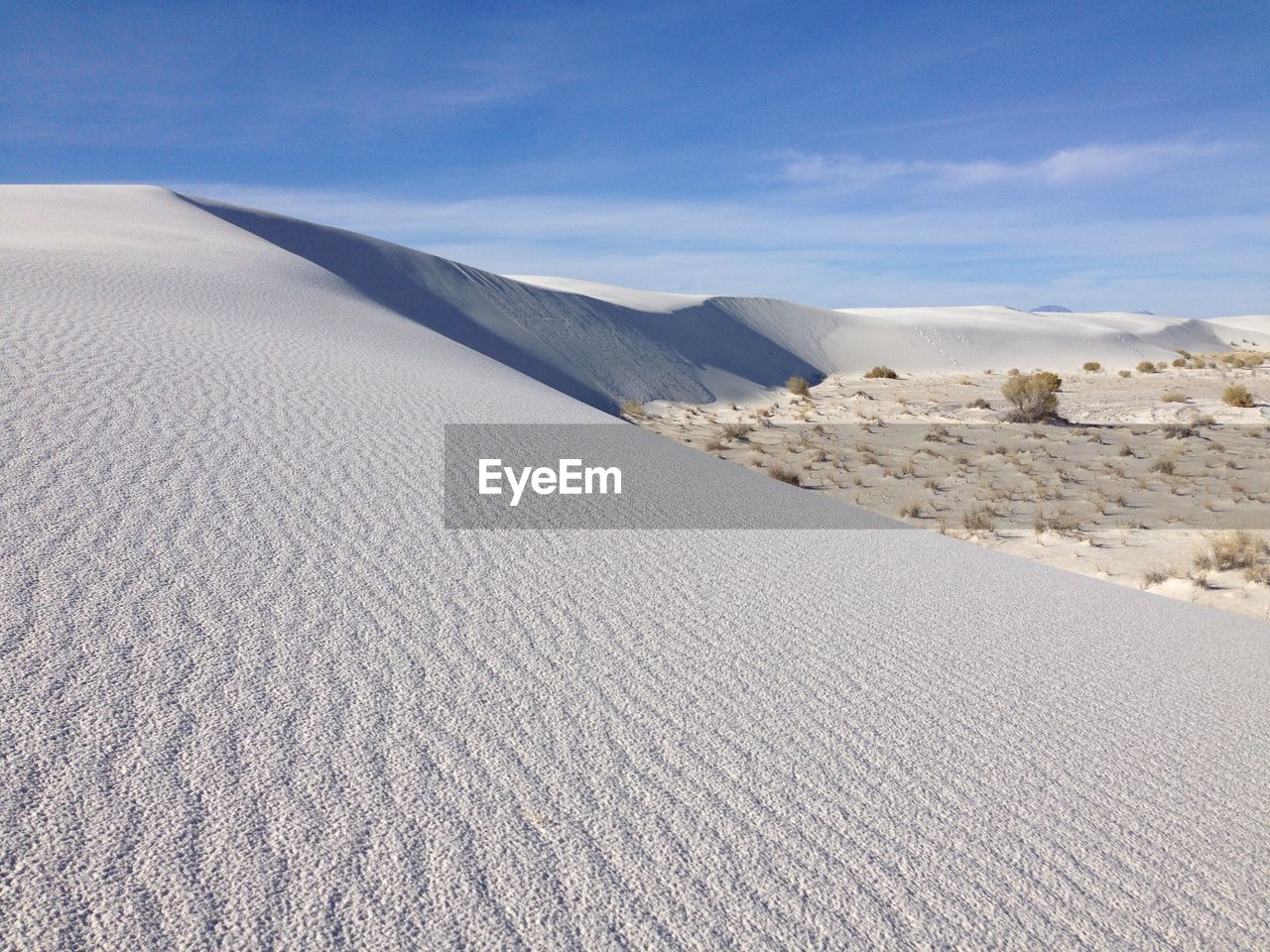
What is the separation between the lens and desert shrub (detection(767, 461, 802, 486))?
13432mm

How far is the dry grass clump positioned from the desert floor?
0.02 m

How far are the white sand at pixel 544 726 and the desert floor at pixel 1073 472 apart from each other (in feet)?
9.93

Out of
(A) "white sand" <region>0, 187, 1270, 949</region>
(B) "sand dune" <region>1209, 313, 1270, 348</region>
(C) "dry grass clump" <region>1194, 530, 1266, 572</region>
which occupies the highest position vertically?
(B) "sand dune" <region>1209, 313, 1270, 348</region>

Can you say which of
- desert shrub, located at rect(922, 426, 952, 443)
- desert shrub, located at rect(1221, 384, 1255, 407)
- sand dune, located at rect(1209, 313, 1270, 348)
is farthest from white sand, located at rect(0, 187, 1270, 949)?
sand dune, located at rect(1209, 313, 1270, 348)

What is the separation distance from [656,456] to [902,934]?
7.49 meters

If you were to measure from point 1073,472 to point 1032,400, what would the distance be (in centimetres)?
723

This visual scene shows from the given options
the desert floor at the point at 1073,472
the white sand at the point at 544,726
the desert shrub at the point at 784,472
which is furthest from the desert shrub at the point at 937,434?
the white sand at the point at 544,726

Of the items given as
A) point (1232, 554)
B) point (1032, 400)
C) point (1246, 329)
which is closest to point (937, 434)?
point (1032, 400)

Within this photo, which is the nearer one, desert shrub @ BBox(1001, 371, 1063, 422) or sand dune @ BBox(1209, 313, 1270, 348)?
desert shrub @ BBox(1001, 371, 1063, 422)

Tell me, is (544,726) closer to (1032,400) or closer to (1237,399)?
(1032,400)

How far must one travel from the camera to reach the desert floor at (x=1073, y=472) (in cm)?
912

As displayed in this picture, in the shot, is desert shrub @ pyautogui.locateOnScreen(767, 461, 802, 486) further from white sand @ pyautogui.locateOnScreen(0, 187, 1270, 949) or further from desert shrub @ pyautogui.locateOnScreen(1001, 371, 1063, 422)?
desert shrub @ pyautogui.locateOnScreen(1001, 371, 1063, 422)

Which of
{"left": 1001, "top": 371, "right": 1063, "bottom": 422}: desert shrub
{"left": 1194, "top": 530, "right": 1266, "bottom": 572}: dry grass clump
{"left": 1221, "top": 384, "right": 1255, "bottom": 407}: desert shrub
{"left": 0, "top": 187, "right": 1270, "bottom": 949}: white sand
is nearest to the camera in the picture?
{"left": 0, "top": 187, "right": 1270, "bottom": 949}: white sand

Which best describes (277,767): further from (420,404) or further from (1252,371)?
(1252,371)
